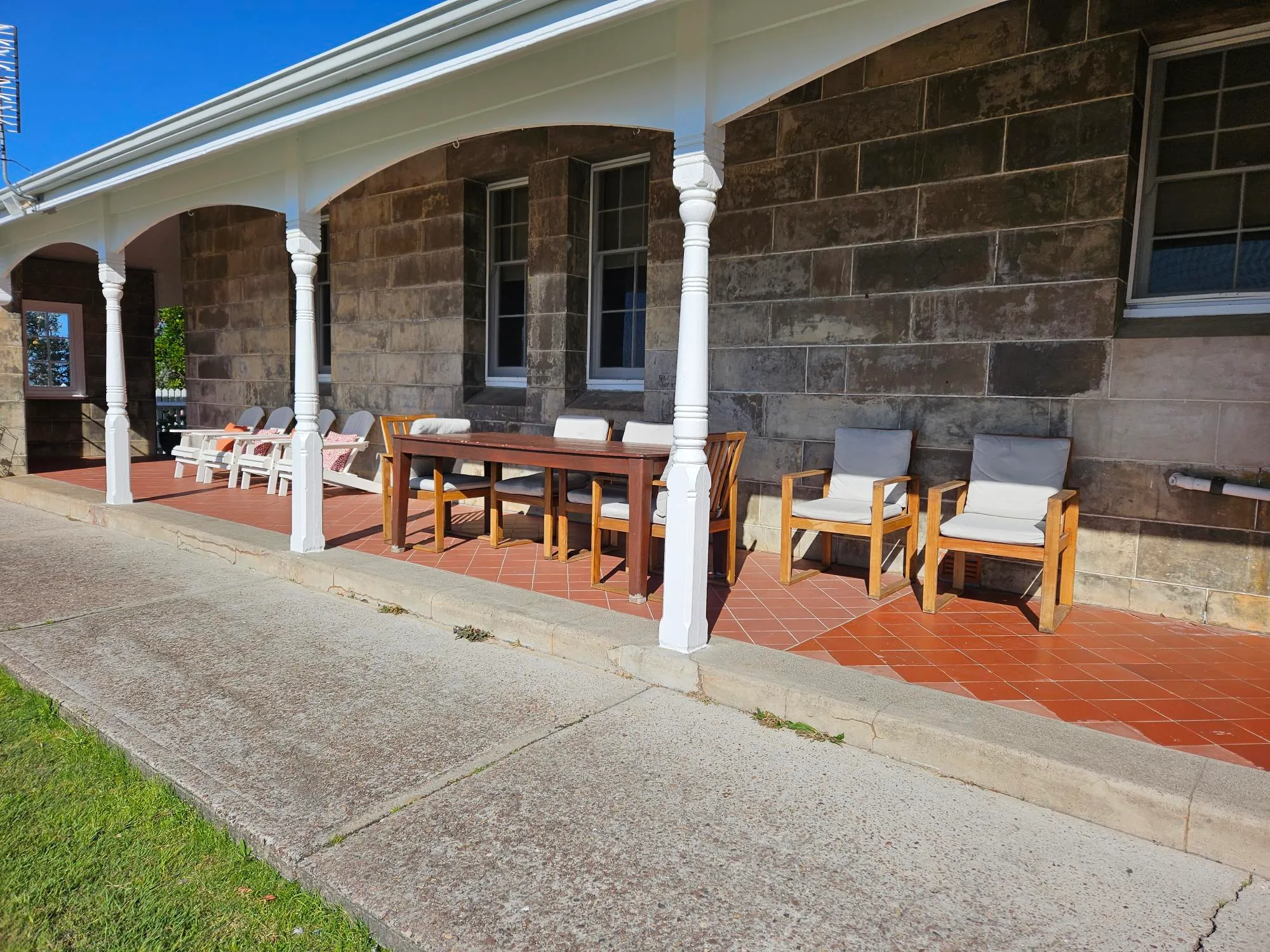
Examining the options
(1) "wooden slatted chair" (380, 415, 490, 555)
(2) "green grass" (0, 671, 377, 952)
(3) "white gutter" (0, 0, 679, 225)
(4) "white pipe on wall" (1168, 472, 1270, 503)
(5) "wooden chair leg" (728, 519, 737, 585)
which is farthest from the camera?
(1) "wooden slatted chair" (380, 415, 490, 555)

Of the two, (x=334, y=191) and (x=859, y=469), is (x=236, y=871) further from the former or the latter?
(x=334, y=191)

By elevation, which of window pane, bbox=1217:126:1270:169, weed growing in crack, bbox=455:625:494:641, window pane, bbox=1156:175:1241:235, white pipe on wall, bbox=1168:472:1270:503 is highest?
Result: window pane, bbox=1217:126:1270:169

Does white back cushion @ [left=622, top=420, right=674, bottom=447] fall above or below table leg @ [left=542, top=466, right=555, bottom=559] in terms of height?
above

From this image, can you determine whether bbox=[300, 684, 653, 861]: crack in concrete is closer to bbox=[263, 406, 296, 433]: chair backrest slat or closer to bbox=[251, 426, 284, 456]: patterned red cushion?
bbox=[251, 426, 284, 456]: patterned red cushion

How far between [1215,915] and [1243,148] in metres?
3.93

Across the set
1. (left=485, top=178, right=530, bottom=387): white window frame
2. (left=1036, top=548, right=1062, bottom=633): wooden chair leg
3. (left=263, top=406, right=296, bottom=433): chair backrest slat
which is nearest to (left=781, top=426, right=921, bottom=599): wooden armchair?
(left=1036, top=548, right=1062, bottom=633): wooden chair leg

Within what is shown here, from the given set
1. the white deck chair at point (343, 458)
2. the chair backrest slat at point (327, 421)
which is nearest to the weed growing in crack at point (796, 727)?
the white deck chair at point (343, 458)

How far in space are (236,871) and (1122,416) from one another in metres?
4.48

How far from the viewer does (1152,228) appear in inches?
179

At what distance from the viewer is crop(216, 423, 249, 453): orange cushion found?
916 cm

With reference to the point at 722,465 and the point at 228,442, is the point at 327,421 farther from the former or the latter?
the point at 722,465

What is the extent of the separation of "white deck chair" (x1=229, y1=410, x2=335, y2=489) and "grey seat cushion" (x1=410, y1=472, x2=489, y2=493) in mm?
2677

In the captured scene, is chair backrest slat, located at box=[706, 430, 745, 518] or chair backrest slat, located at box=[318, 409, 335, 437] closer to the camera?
chair backrest slat, located at box=[706, 430, 745, 518]

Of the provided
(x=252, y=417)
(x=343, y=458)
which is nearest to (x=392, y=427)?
(x=343, y=458)
